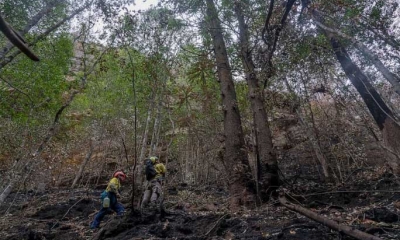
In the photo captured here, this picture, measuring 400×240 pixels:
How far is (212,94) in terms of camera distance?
1013 centimetres

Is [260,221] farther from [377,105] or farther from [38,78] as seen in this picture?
[38,78]

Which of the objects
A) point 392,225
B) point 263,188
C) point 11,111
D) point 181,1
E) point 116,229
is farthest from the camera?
point 11,111

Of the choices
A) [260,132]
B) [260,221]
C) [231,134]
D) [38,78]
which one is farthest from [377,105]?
[38,78]

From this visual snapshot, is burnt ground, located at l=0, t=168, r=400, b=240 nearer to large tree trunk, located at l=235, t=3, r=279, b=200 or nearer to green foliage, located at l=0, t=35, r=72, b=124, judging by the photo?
large tree trunk, located at l=235, t=3, r=279, b=200

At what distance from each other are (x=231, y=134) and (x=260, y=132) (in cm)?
64

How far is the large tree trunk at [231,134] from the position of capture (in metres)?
5.96

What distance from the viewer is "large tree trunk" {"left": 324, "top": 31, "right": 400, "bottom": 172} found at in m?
5.69

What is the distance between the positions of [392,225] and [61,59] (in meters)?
9.96

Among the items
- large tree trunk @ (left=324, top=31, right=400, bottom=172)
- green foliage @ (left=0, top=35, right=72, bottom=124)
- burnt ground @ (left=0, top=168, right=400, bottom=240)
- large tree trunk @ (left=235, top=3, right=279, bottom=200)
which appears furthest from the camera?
green foliage @ (left=0, top=35, right=72, bottom=124)

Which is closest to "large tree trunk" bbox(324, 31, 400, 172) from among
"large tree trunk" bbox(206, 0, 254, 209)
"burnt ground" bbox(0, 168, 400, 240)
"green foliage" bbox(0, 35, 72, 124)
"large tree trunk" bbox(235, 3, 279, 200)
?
"burnt ground" bbox(0, 168, 400, 240)

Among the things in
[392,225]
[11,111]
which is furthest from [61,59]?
[392,225]

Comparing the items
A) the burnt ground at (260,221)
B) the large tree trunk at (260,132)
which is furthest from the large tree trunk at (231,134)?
the burnt ground at (260,221)

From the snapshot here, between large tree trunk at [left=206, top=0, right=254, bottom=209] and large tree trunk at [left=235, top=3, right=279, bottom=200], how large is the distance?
0.98 feet

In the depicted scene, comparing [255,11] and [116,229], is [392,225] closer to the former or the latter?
[116,229]
